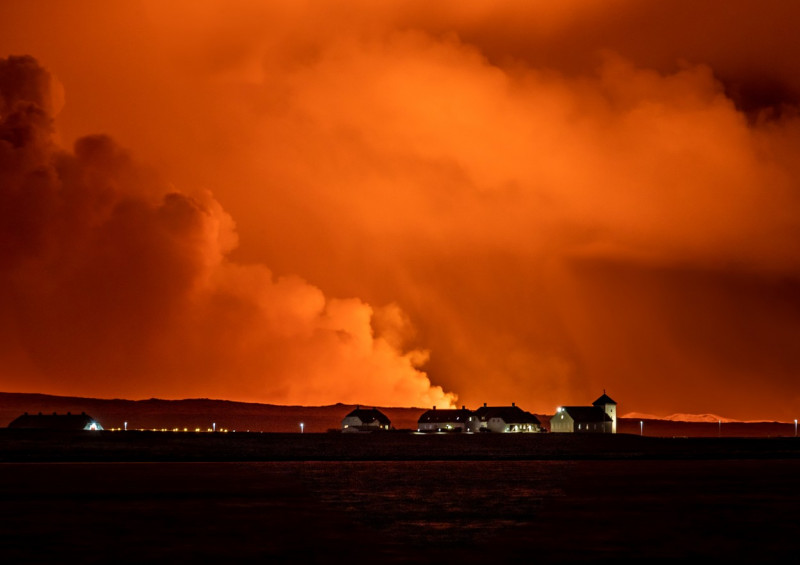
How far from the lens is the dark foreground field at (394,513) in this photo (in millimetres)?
31781

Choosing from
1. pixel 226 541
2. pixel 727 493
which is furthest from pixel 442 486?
pixel 226 541

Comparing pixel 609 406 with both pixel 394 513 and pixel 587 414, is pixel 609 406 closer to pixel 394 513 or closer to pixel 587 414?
pixel 587 414

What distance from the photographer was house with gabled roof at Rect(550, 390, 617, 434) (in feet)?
627

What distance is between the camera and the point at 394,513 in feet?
138

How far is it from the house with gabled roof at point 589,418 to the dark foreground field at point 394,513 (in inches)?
4424

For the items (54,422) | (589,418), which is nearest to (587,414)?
(589,418)

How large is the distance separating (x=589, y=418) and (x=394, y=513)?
15484 cm

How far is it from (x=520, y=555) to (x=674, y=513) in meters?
14.0

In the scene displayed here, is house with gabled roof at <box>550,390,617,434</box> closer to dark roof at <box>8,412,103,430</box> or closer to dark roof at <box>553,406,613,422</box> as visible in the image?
dark roof at <box>553,406,613,422</box>

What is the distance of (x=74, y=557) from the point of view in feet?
100

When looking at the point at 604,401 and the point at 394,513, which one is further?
the point at 604,401

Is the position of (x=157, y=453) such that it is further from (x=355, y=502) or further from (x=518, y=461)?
(x=355, y=502)

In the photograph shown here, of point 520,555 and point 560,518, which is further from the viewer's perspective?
point 560,518

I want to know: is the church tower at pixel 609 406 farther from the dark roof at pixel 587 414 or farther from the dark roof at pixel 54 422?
the dark roof at pixel 54 422
